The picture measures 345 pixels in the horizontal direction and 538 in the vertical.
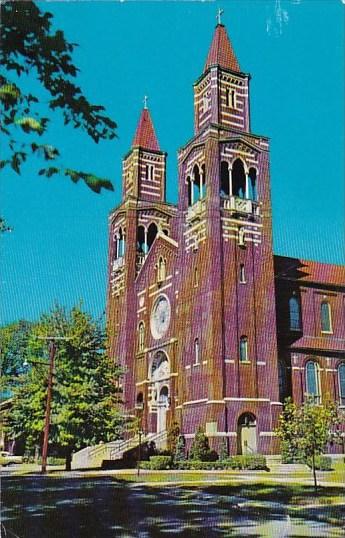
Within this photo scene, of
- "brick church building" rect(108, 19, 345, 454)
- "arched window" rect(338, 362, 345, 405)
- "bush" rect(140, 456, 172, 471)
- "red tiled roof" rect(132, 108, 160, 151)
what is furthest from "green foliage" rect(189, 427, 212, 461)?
"red tiled roof" rect(132, 108, 160, 151)

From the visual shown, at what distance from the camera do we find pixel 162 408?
38125 millimetres

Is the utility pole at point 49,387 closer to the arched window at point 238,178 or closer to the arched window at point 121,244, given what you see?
the arched window at point 238,178

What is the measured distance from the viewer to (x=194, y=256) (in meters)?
35.3

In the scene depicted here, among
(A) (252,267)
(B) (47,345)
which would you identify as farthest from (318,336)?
(B) (47,345)

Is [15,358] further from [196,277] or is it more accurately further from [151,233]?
[151,233]

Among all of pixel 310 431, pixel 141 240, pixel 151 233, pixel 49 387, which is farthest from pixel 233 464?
pixel 151 233

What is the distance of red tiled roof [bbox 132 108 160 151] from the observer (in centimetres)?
4634

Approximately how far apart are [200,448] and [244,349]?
5.89m

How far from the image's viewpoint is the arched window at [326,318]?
37125 mm

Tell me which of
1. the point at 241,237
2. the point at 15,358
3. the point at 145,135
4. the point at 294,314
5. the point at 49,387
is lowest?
the point at 49,387

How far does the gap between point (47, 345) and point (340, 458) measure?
544 inches

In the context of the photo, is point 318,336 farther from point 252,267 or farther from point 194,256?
point 194,256

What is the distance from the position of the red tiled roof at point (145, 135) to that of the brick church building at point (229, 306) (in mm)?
8318

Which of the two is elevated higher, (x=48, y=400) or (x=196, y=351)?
(x=196, y=351)
